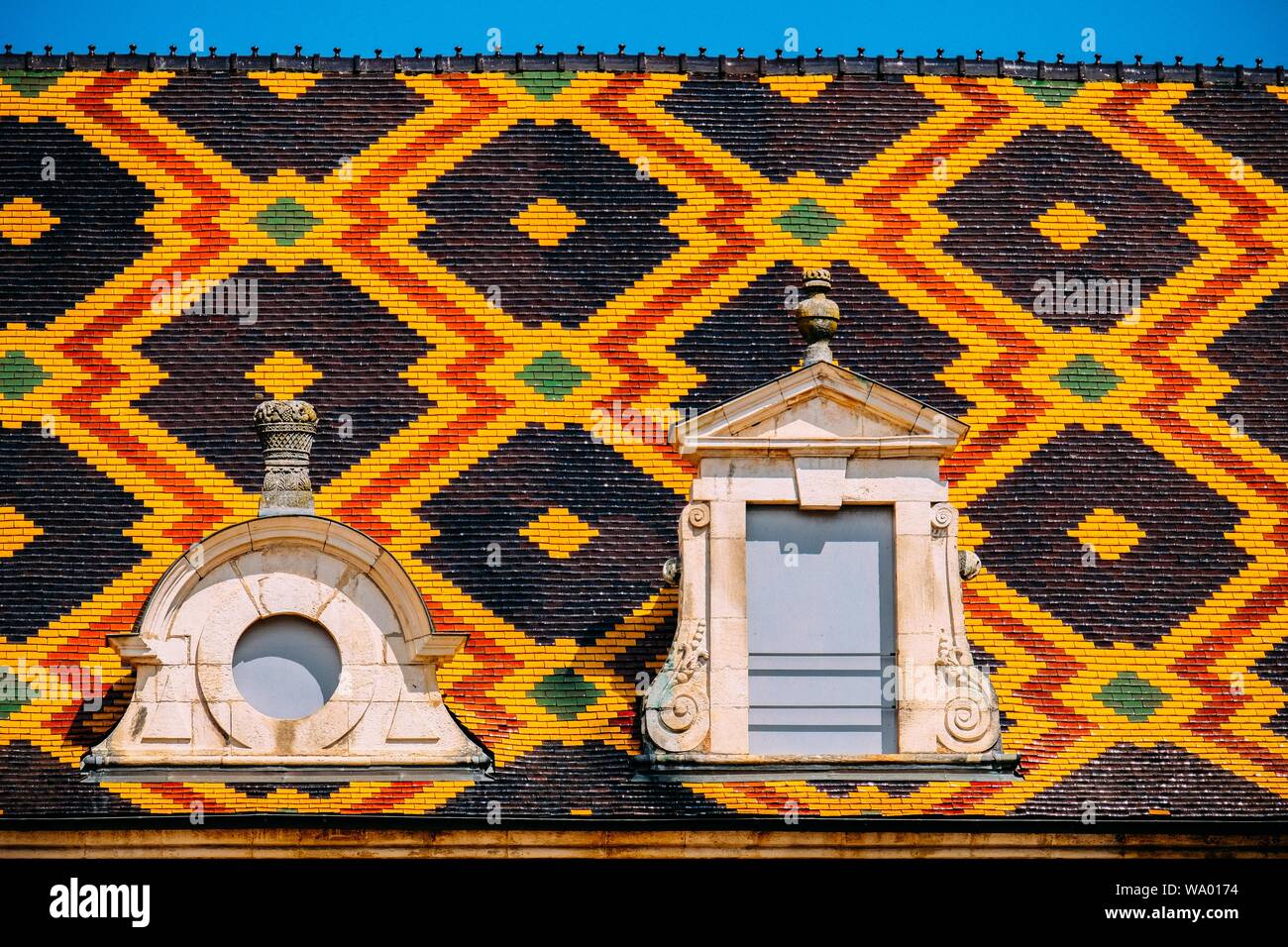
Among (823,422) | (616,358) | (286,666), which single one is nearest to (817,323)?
(823,422)

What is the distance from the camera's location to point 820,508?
1600 cm

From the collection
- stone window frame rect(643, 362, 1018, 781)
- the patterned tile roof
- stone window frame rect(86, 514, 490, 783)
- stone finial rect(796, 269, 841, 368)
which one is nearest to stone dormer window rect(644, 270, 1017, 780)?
stone window frame rect(643, 362, 1018, 781)

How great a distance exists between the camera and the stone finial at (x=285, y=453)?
52.3 feet

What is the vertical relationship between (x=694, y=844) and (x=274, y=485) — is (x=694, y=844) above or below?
below

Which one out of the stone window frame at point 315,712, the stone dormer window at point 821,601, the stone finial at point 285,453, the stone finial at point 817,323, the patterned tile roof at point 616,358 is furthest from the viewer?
the stone finial at point 817,323

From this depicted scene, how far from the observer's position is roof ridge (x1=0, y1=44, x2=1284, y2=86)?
19797 millimetres

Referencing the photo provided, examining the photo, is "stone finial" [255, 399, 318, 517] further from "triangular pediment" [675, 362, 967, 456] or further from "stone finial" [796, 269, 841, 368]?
"stone finial" [796, 269, 841, 368]

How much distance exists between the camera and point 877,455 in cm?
1609

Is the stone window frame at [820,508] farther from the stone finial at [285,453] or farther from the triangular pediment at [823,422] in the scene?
the stone finial at [285,453]

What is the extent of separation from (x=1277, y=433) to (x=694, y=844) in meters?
5.57

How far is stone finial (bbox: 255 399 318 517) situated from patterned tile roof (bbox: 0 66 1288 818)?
4.17 ft

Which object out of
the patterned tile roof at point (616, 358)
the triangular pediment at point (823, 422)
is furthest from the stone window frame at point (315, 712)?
the triangular pediment at point (823, 422)
